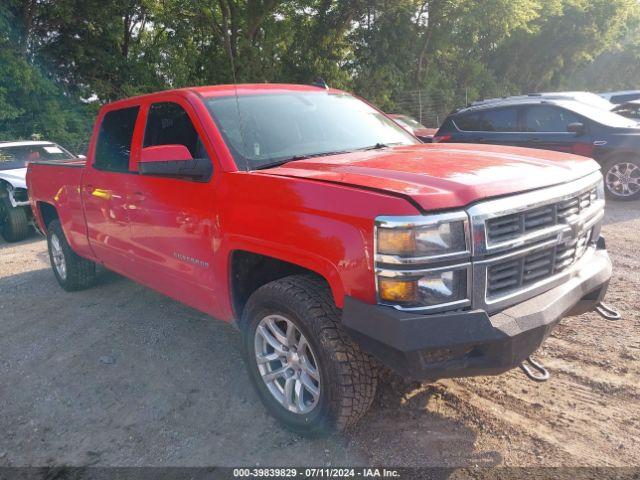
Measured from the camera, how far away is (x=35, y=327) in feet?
15.7

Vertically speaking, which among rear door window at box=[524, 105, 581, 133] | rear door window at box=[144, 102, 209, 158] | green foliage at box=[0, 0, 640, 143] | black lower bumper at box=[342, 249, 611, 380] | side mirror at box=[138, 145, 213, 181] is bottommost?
black lower bumper at box=[342, 249, 611, 380]

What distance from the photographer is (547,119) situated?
8492 mm

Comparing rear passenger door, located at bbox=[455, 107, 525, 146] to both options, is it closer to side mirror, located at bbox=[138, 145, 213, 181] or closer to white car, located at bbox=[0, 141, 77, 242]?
side mirror, located at bbox=[138, 145, 213, 181]

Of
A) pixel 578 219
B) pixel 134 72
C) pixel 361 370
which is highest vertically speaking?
pixel 134 72

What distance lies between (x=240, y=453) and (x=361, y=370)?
82 centimetres

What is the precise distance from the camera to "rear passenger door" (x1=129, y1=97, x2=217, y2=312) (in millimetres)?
3301

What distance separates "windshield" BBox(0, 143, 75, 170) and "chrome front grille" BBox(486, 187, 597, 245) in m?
8.98

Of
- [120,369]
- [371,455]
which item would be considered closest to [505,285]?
[371,455]

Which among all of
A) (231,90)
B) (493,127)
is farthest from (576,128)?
(231,90)

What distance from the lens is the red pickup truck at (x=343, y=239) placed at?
2314mm

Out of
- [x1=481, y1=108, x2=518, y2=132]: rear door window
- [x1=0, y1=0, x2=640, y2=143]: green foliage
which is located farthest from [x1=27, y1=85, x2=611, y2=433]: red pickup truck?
[x1=0, y1=0, x2=640, y2=143]: green foliage

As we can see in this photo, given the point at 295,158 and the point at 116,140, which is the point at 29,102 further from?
the point at 295,158

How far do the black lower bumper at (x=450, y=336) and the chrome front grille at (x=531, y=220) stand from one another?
1.11ft

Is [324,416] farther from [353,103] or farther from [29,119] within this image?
[29,119]
